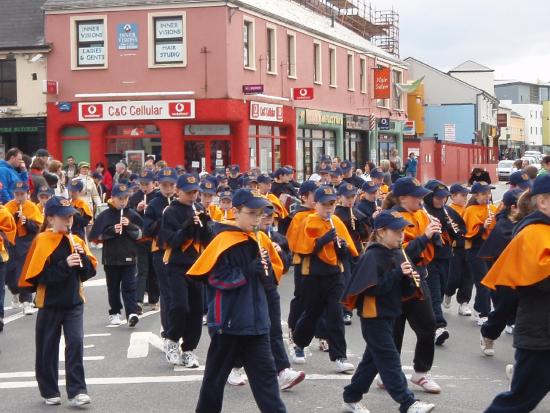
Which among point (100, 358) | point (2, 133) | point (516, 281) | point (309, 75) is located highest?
point (309, 75)

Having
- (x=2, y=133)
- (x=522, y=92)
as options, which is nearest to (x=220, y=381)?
(x=2, y=133)

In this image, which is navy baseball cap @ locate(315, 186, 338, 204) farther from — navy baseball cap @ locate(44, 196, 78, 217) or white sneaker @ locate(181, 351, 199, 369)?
navy baseball cap @ locate(44, 196, 78, 217)

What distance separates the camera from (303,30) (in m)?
37.0

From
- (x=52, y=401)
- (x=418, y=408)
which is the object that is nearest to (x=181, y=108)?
(x=52, y=401)

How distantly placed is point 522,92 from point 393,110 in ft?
279

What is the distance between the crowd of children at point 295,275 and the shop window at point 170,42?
18.6 metres

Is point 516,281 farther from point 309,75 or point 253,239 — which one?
point 309,75

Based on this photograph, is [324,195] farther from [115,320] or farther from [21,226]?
[21,226]

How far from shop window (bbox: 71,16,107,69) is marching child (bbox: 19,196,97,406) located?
79.3 feet

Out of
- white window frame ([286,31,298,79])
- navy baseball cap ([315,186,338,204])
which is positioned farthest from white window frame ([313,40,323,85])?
navy baseball cap ([315,186,338,204])

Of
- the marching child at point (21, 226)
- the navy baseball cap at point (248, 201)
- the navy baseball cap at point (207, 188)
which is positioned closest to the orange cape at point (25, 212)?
the marching child at point (21, 226)

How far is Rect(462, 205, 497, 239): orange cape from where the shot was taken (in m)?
11.6

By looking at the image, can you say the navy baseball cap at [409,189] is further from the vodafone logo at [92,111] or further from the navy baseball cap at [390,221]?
the vodafone logo at [92,111]

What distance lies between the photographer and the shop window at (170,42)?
103 feet
